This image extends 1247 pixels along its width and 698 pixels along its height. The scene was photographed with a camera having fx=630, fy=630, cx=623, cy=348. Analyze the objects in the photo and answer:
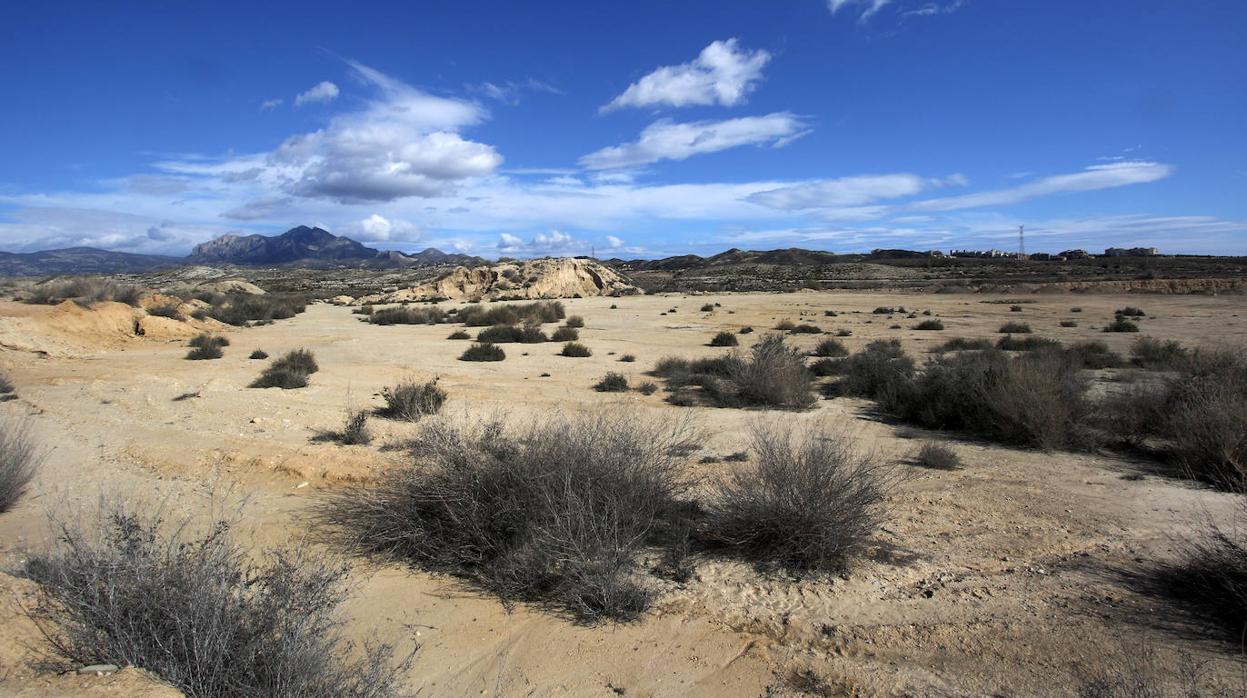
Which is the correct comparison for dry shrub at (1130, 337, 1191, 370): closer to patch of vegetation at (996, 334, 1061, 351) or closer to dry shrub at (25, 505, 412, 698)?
patch of vegetation at (996, 334, 1061, 351)

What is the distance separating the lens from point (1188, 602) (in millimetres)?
4227

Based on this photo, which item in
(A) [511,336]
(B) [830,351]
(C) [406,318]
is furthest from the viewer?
(C) [406,318]

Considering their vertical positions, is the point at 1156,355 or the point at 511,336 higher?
the point at 1156,355

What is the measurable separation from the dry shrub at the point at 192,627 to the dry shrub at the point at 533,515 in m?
1.31

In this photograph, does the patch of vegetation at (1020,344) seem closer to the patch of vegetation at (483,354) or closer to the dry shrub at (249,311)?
the patch of vegetation at (483,354)

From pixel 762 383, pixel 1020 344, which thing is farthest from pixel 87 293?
pixel 1020 344

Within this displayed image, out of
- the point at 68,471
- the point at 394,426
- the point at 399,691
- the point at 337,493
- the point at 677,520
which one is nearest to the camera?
the point at 399,691

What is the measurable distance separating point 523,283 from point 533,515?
168 ft

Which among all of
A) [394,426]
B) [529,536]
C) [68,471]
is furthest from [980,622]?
[68,471]

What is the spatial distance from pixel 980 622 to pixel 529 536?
10.5 feet

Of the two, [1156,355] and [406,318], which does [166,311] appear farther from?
[1156,355]

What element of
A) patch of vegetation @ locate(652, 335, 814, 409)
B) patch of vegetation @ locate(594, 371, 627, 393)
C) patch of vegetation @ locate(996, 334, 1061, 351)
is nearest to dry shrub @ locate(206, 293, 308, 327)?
patch of vegetation @ locate(594, 371, 627, 393)

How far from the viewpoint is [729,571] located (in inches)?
196

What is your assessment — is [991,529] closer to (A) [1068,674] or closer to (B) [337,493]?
(A) [1068,674]
